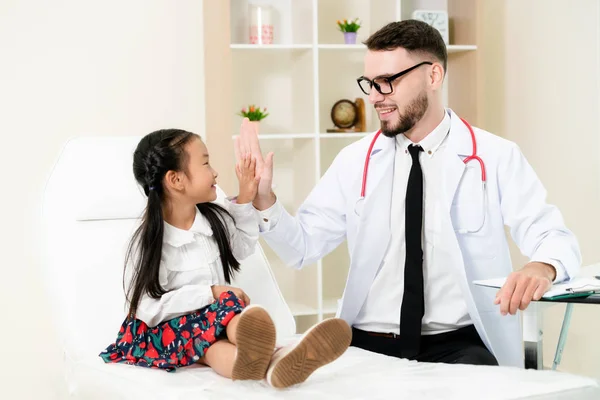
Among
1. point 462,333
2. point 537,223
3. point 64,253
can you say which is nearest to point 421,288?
point 462,333

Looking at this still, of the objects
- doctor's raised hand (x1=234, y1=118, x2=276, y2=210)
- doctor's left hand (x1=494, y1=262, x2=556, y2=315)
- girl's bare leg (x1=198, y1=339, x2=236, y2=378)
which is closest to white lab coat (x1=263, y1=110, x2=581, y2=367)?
doctor's raised hand (x1=234, y1=118, x2=276, y2=210)

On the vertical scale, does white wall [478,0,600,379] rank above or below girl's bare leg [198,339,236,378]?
above

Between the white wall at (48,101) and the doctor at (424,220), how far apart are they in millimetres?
1270

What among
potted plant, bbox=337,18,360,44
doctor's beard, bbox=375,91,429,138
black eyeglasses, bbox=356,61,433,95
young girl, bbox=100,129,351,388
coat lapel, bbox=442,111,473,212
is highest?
potted plant, bbox=337,18,360,44

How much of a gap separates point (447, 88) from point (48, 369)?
6.88 feet

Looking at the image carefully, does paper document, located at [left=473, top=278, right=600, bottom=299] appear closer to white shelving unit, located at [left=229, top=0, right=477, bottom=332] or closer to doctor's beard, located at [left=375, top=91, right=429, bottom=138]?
doctor's beard, located at [left=375, top=91, right=429, bottom=138]

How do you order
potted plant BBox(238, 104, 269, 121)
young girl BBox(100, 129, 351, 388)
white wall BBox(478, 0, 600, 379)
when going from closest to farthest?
young girl BBox(100, 129, 351, 388), white wall BBox(478, 0, 600, 379), potted plant BBox(238, 104, 269, 121)

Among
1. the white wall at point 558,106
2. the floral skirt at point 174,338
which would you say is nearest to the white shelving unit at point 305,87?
the white wall at point 558,106

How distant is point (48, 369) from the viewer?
9.68ft

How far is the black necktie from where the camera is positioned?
1869 millimetres

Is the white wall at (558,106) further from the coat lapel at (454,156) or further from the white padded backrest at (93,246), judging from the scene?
the white padded backrest at (93,246)

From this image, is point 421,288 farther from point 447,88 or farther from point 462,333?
point 447,88

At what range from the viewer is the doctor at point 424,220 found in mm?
1879

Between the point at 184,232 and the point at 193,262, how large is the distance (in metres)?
0.07
